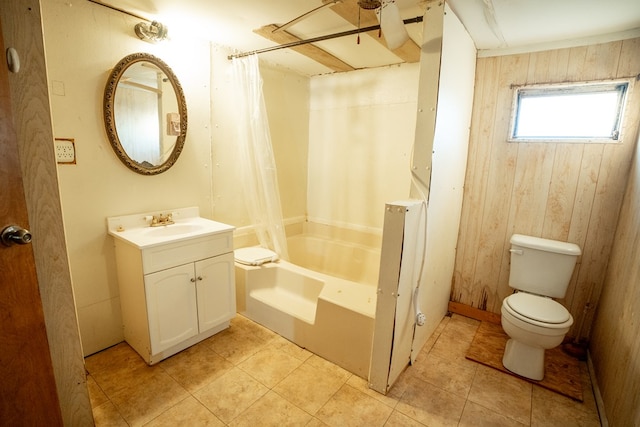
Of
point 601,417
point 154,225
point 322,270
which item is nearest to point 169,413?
point 154,225

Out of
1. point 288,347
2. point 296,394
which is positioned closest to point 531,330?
point 296,394

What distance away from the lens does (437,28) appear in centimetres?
146

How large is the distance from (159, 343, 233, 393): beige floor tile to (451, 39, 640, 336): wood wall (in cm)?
198

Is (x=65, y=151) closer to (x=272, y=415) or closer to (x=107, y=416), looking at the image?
(x=107, y=416)

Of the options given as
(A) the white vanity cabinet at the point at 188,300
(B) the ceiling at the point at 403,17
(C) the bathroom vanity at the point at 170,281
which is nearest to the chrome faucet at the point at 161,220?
(C) the bathroom vanity at the point at 170,281

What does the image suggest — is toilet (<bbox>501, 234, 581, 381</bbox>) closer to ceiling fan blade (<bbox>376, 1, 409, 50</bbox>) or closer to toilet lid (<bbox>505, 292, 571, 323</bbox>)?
toilet lid (<bbox>505, 292, 571, 323</bbox>)

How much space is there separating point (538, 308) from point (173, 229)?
2.38 m

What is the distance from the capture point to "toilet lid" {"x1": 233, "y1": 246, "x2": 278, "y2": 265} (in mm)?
2381

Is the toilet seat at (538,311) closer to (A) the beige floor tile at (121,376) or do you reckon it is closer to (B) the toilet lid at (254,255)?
(B) the toilet lid at (254,255)

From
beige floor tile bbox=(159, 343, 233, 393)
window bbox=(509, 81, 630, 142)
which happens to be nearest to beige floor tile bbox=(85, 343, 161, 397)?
beige floor tile bbox=(159, 343, 233, 393)

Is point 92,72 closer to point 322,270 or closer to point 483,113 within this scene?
point 322,270

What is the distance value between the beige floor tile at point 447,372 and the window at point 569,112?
162 centimetres

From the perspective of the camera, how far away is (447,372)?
186 centimetres

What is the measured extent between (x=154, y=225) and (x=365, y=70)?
225cm
